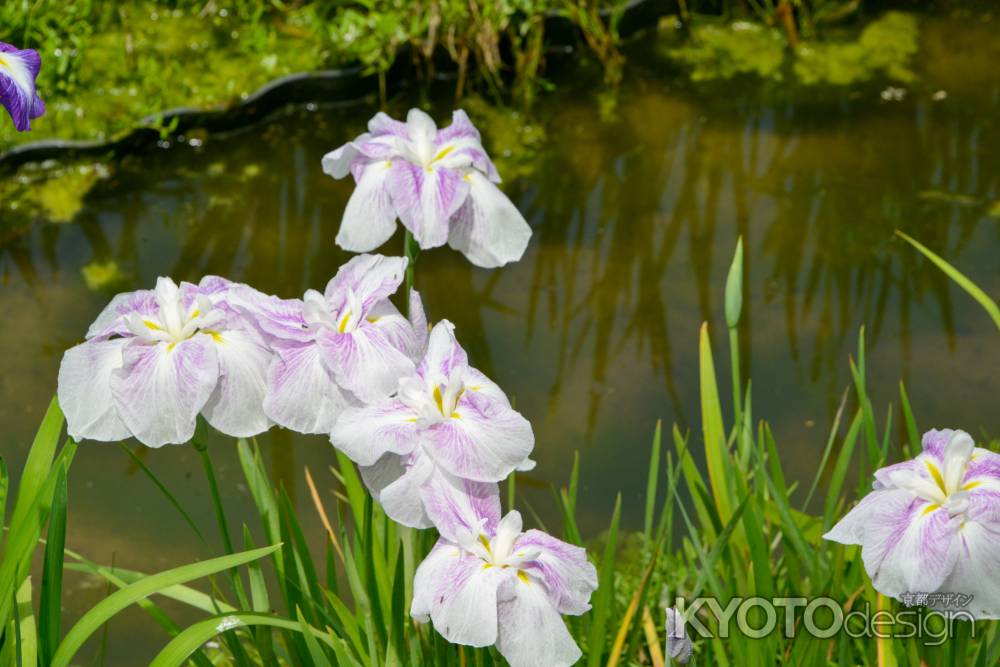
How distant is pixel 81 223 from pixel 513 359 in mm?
1154

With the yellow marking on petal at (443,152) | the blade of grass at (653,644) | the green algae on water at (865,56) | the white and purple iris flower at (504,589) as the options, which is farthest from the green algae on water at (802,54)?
the white and purple iris flower at (504,589)

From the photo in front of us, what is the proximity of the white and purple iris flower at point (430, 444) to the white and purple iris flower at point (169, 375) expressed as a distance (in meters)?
0.10

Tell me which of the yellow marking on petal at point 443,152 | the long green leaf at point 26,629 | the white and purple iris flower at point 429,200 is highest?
the yellow marking on petal at point 443,152

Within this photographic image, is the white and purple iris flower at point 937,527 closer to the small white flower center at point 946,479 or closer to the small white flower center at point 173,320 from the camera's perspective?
the small white flower center at point 946,479

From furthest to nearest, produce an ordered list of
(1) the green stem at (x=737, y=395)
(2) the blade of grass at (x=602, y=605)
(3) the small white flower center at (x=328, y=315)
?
(1) the green stem at (x=737, y=395), (2) the blade of grass at (x=602, y=605), (3) the small white flower center at (x=328, y=315)

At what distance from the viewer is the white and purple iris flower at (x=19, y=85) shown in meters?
1.06

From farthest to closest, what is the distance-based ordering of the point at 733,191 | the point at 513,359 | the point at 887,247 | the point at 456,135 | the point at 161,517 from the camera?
the point at 733,191 < the point at 887,247 < the point at 513,359 < the point at 161,517 < the point at 456,135

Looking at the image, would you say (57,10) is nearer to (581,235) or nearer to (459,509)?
(581,235)

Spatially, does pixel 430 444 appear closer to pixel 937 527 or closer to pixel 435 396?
pixel 435 396

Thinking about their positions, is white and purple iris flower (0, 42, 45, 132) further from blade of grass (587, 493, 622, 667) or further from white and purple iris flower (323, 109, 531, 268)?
blade of grass (587, 493, 622, 667)

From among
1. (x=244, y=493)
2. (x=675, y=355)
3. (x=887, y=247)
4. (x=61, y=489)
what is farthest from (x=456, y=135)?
(x=887, y=247)

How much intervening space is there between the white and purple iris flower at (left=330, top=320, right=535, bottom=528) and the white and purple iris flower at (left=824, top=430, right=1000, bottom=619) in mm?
286

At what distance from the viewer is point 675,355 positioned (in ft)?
8.03

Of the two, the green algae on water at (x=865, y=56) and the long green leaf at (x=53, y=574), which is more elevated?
the green algae on water at (x=865, y=56)
